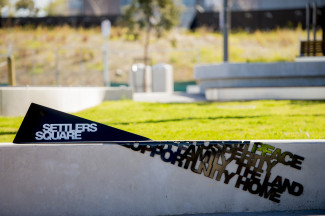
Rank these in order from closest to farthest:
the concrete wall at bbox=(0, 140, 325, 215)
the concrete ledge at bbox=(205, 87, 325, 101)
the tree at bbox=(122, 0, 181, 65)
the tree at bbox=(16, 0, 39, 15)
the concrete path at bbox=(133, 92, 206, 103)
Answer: the concrete wall at bbox=(0, 140, 325, 215) → the concrete ledge at bbox=(205, 87, 325, 101) → the concrete path at bbox=(133, 92, 206, 103) → the tree at bbox=(122, 0, 181, 65) → the tree at bbox=(16, 0, 39, 15)

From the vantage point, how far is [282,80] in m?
15.1

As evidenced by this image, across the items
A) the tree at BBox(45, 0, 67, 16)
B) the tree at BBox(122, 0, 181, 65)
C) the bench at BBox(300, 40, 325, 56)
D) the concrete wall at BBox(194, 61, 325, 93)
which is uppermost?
the tree at BBox(45, 0, 67, 16)

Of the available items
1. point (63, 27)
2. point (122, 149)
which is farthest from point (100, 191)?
point (63, 27)

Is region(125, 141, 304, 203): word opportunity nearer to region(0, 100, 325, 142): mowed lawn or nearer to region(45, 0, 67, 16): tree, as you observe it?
region(0, 100, 325, 142): mowed lawn

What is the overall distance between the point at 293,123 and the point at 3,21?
132 feet

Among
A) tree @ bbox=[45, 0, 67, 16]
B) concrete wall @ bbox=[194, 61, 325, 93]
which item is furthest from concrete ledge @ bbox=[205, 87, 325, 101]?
tree @ bbox=[45, 0, 67, 16]

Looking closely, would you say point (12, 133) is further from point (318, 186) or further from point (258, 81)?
point (258, 81)

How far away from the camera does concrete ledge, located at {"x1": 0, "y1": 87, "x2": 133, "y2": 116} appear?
31.9ft

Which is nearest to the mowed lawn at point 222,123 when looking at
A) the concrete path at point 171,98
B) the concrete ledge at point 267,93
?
the concrete ledge at point 267,93

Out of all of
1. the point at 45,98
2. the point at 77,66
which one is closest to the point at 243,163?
the point at 45,98

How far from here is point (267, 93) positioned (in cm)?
1454

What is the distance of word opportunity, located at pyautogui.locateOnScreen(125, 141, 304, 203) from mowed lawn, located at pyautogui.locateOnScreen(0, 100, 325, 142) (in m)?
2.03

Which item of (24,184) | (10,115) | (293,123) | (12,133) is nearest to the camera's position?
(24,184)

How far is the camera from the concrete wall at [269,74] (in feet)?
48.2
